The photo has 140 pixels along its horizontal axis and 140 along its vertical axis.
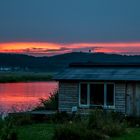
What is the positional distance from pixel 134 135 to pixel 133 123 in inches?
179

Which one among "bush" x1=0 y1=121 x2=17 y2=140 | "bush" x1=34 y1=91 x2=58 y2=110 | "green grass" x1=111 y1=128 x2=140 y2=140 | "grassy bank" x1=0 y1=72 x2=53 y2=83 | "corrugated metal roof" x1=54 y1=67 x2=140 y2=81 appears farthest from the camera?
"grassy bank" x1=0 y1=72 x2=53 y2=83

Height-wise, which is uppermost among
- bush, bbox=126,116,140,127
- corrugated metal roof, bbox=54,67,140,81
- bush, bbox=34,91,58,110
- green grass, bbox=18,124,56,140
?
corrugated metal roof, bbox=54,67,140,81

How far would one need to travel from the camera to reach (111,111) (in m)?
27.1

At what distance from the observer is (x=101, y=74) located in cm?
2861

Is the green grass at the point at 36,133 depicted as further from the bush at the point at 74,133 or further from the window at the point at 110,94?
the window at the point at 110,94

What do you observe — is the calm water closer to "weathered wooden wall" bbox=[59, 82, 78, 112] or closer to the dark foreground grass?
"weathered wooden wall" bbox=[59, 82, 78, 112]

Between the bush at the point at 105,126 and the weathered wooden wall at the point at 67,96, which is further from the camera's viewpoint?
the weathered wooden wall at the point at 67,96

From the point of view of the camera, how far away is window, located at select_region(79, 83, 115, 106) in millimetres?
28156

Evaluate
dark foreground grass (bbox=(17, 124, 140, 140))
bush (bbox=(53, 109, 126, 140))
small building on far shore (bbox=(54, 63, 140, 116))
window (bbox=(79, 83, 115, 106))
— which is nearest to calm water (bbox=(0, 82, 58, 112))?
small building on far shore (bbox=(54, 63, 140, 116))

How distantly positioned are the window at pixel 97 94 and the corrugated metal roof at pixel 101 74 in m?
0.44

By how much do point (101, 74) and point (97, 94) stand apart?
1083 millimetres

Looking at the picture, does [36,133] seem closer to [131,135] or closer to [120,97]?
[131,135]

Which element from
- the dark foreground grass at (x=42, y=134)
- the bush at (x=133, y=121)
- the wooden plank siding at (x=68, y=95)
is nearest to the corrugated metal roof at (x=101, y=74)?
the wooden plank siding at (x=68, y=95)

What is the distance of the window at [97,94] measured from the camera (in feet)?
92.4
